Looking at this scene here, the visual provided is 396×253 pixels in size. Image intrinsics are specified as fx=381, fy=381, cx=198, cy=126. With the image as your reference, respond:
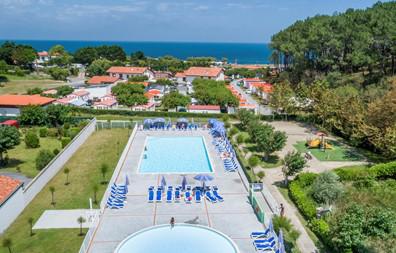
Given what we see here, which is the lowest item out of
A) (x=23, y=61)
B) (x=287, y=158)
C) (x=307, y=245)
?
(x=307, y=245)

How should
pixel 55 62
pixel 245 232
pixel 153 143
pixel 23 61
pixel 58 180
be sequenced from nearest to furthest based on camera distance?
pixel 245 232, pixel 58 180, pixel 153 143, pixel 23 61, pixel 55 62

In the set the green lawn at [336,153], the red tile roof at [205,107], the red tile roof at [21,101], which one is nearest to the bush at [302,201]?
the green lawn at [336,153]

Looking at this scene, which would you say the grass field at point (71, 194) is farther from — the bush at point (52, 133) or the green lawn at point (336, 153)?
the green lawn at point (336, 153)

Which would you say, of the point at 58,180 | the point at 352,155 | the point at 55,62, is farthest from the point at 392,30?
the point at 55,62

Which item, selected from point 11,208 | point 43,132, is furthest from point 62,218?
point 43,132

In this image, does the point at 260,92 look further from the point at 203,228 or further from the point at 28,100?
the point at 203,228

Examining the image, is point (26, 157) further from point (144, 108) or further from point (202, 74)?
point (202, 74)

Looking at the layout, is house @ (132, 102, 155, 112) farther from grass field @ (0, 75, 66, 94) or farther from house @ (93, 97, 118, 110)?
grass field @ (0, 75, 66, 94)
